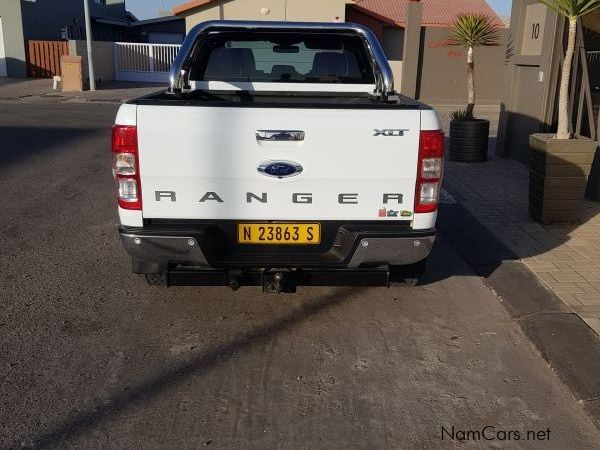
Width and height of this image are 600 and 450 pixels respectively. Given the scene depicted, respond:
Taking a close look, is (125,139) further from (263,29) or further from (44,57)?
(44,57)

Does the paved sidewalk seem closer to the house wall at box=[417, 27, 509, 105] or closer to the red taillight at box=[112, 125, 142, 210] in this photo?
the red taillight at box=[112, 125, 142, 210]

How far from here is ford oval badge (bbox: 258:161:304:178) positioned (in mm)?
4117

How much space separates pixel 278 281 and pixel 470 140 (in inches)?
285

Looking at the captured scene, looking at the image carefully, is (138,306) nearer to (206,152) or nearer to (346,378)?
(206,152)

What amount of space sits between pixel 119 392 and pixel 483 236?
4190 mm

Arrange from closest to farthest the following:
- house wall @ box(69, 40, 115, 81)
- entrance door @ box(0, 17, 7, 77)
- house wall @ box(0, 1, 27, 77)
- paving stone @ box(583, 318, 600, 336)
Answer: paving stone @ box(583, 318, 600, 336) < house wall @ box(69, 40, 115, 81) < house wall @ box(0, 1, 27, 77) < entrance door @ box(0, 17, 7, 77)

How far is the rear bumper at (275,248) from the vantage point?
4129 millimetres

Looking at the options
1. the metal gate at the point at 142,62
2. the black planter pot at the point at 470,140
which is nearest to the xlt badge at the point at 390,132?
the black planter pot at the point at 470,140

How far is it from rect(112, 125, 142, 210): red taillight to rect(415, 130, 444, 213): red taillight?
1.74 m

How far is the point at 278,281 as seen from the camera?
438cm

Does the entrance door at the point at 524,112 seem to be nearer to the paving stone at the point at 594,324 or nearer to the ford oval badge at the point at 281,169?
the paving stone at the point at 594,324

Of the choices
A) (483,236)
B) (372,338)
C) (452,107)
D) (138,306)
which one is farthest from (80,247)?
(452,107)

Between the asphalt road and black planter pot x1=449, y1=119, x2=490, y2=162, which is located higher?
black planter pot x1=449, y1=119, x2=490, y2=162

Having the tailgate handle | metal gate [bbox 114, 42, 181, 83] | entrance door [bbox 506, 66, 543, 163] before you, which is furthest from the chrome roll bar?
metal gate [bbox 114, 42, 181, 83]
